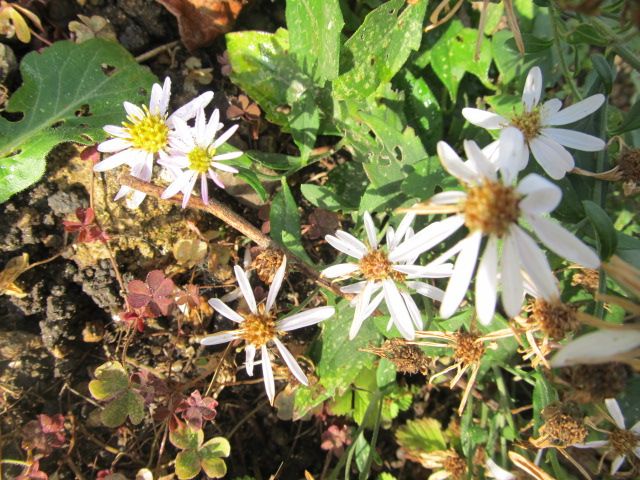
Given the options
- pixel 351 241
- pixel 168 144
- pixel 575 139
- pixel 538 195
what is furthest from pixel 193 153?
pixel 575 139

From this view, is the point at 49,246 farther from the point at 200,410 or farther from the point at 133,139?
the point at 200,410

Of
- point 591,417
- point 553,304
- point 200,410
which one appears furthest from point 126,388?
point 591,417

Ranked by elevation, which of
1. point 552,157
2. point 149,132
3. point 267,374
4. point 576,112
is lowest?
point 267,374

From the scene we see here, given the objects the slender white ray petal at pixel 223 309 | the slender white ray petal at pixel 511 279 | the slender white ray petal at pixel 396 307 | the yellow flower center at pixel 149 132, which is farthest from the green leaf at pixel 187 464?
the slender white ray petal at pixel 511 279

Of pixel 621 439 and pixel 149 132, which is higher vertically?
pixel 149 132

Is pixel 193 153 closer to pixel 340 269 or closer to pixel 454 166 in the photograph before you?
pixel 340 269

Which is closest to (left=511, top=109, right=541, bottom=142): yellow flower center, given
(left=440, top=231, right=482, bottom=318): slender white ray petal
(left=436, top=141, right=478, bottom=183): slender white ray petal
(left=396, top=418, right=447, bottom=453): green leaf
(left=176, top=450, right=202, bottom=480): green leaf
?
(left=436, top=141, right=478, bottom=183): slender white ray petal

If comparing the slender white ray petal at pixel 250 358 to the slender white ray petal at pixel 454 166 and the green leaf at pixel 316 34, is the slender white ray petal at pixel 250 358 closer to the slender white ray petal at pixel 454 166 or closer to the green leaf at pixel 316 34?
the slender white ray petal at pixel 454 166
